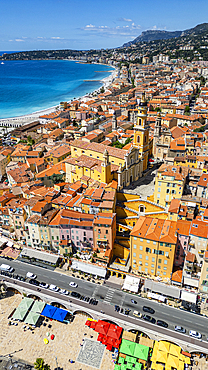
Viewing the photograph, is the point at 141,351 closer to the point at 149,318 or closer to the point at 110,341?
the point at 110,341

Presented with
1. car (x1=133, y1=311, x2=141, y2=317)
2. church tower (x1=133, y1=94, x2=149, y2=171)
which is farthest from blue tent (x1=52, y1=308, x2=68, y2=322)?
church tower (x1=133, y1=94, x2=149, y2=171)

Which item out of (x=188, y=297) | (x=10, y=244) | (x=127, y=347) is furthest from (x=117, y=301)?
(x=10, y=244)

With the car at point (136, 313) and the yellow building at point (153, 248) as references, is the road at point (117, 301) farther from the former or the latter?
the yellow building at point (153, 248)

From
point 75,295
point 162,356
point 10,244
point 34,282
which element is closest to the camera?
point 162,356

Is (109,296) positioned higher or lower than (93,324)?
higher

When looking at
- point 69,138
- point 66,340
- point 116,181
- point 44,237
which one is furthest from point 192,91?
point 66,340
